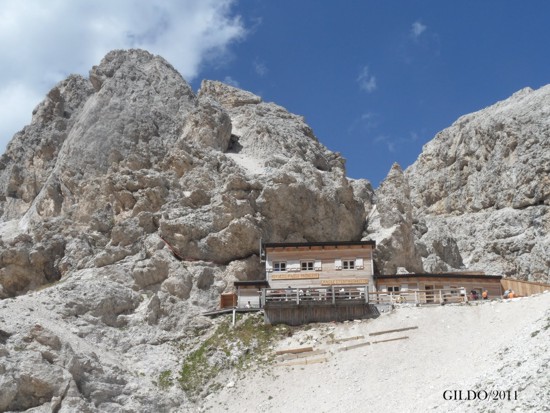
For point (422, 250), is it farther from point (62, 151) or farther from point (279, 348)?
point (62, 151)

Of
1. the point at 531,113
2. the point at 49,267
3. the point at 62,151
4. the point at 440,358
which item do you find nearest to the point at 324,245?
the point at 440,358

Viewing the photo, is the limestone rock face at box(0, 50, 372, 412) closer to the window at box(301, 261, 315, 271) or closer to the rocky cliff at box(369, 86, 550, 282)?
the rocky cliff at box(369, 86, 550, 282)

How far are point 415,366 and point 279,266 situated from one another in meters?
19.3

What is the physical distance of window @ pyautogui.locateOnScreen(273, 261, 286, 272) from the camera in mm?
57700

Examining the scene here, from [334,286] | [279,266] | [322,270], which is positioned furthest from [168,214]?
[334,286]

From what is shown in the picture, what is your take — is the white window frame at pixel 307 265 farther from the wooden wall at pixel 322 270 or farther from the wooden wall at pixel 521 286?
the wooden wall at pixel 521 286

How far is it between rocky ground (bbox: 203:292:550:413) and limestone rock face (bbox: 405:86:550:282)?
2860cm

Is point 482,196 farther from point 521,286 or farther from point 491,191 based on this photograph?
point 521,286

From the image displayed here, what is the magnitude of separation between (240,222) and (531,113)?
223ft

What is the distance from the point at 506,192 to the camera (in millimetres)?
104438

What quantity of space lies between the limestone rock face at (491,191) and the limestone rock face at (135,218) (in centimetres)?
1934

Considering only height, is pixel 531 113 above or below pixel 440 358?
above

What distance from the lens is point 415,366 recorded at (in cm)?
4081

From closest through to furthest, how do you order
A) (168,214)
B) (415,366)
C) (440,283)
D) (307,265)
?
(415,366), (440,283), (307,265), (168,214)
